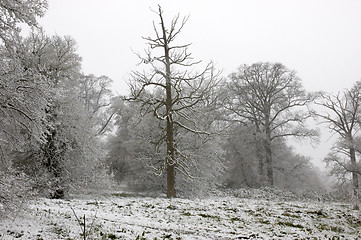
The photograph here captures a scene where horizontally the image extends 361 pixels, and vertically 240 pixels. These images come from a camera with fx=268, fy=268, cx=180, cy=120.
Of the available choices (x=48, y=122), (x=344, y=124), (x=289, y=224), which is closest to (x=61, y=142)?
(x=48, y=122)

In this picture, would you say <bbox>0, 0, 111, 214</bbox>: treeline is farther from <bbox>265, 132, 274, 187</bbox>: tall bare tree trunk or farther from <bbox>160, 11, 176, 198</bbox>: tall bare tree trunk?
<bbox>265, 132, 274, 187</bbox>: tall bare tree trunk

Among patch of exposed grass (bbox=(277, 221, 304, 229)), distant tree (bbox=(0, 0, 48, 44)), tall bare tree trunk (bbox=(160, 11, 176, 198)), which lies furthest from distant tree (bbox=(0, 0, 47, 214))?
tall bare tree trunk (bbox=(160, 11, 176, 198))

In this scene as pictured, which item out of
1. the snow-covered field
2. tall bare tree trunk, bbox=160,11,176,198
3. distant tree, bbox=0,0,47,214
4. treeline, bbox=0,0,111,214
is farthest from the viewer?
tall bare tree trunk, bbox=160,11,176,198

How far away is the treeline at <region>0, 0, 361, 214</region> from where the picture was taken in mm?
6887

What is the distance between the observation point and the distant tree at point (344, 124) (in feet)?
66.4

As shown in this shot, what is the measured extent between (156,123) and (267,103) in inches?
466

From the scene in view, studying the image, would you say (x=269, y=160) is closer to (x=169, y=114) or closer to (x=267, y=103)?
(x=267, y=103)

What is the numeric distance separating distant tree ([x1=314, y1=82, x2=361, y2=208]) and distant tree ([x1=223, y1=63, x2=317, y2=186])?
1454 millimetres

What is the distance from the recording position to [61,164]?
13305 millimetres

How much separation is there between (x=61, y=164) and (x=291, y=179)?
1961 cm

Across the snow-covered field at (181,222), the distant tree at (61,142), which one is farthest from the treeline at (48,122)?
the snow-covered field at (181,222)

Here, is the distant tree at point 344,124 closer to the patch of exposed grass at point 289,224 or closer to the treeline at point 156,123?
the treeline at point 156,123

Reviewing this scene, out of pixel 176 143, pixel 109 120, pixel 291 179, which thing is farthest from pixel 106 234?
pixel 109 120

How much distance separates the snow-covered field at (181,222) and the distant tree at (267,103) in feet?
44.7
